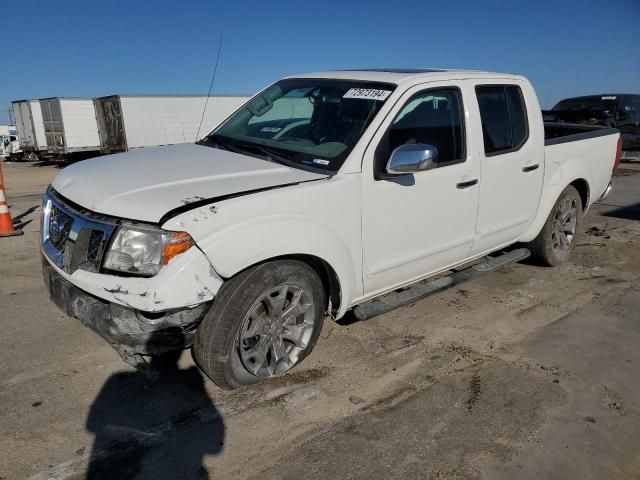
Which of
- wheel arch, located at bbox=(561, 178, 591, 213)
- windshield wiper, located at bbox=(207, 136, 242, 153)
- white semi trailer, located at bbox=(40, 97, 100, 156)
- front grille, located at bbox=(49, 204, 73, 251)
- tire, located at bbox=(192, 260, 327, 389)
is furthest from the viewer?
white semi trailer, located at bbox=(40, 97, 100, 156)

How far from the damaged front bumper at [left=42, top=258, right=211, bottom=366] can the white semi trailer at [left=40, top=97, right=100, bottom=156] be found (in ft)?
66.7

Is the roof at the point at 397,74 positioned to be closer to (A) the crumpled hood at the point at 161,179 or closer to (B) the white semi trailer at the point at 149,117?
(A) the crumpled hood at the point at 161,179

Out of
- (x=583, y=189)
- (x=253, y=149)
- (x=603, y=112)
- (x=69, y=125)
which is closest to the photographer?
(x=253, y=149)

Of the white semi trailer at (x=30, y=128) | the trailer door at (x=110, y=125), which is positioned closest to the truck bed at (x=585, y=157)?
the trailer door at (x=110, y=125)

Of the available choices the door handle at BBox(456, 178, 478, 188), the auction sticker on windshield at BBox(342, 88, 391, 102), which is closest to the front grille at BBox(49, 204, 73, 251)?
the auction sticker on windshield at BBox(342, 88, 391, 102)

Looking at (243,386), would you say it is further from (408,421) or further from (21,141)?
(21,141)

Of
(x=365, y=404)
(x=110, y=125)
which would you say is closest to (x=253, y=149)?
(x=365, y=404)

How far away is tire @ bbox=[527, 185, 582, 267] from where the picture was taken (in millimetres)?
5086

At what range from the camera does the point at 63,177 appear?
3.39m

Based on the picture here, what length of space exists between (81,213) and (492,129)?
10.1 feet

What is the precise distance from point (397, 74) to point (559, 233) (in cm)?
277

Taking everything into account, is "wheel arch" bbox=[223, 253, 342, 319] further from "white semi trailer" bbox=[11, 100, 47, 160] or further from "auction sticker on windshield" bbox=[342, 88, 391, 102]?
"white semi trailer" bbox=[11, 100, 47, 160]

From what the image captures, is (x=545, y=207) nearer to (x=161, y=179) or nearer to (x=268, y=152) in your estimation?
(x=268, y=152)

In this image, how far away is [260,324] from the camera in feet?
9.84
